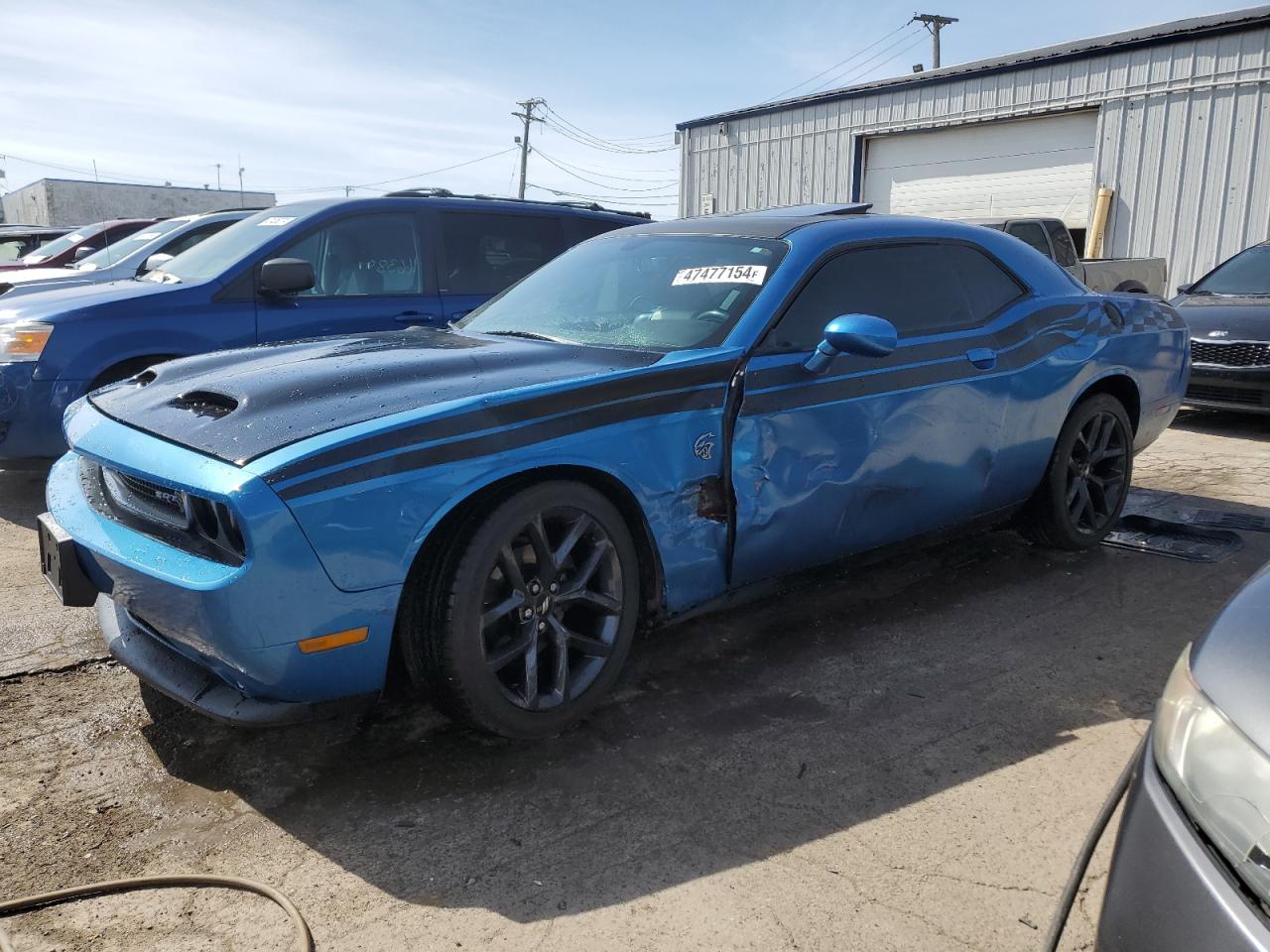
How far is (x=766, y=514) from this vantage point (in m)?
3.20

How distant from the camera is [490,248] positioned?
6.29m

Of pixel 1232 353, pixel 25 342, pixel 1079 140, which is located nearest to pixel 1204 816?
pixel 25 342

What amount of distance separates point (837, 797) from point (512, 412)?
133cm

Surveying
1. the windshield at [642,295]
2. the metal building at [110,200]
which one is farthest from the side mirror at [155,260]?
the metal building at [110,200]

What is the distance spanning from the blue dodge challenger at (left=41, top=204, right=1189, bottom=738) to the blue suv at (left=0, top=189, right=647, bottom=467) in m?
1.93

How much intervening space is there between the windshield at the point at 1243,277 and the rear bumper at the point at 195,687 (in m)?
8.95

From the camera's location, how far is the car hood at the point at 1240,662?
1420 mm

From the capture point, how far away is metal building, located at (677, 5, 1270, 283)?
45.0ft

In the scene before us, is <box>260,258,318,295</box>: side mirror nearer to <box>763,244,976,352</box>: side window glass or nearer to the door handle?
<box>763,244,976,352</box>: side window glass

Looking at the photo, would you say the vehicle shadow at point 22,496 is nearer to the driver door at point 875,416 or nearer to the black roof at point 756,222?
the black roof at point 756,222

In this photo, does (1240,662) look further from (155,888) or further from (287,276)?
(287,276)

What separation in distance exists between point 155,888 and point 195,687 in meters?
0.48

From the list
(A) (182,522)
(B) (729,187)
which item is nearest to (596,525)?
(A) (182,522)

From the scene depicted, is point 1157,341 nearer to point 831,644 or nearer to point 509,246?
point 831,644
